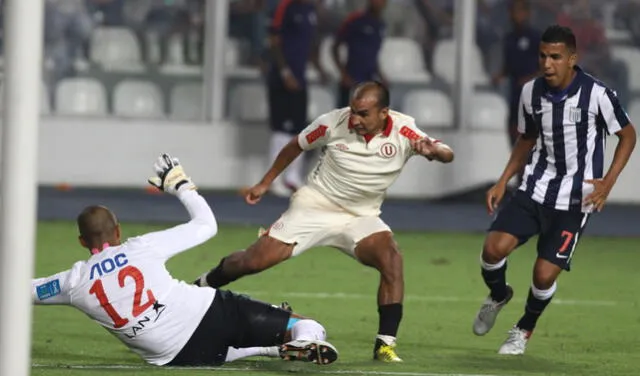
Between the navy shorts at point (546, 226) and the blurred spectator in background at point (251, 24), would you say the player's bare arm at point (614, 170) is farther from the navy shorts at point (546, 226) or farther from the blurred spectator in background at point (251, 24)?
the blurred spectator in background at point (251, 24)

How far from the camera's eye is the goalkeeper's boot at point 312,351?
9.45 metres

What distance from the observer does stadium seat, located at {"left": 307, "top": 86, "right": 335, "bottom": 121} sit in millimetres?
22766

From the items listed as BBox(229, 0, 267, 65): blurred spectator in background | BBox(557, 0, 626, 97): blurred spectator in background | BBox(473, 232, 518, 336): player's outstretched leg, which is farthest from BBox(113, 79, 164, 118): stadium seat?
BBox(473, 232, 518, 336): player's outstretched leg

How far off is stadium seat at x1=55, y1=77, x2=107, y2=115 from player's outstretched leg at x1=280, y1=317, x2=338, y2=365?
13674mm

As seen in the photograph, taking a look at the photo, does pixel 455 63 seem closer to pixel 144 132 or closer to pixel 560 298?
pixel 144 132

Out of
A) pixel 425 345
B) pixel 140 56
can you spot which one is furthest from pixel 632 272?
pixel 140 56

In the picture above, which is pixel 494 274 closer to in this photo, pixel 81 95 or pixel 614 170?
pixel 614 170

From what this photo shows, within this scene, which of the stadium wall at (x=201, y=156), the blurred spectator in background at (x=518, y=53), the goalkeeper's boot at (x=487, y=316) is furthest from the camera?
the stadium wall at (x=201, y=156)

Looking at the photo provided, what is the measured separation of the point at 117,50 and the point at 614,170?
1338 cm

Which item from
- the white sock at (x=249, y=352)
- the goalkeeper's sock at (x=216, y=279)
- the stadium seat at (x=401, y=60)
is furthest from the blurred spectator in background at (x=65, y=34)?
the white sock at (x=249, y=352)

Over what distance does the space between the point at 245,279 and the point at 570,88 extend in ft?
14.8

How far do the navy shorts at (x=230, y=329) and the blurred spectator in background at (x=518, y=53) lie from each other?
1113cm

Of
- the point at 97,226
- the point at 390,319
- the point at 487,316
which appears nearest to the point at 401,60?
the point at 487,316

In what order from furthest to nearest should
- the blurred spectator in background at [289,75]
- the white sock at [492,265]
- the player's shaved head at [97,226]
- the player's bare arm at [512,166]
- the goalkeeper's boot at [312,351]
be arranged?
the blurred spectator in background at [289,75] < the white sock at [492,265] < the player's bare arm at [512,166] < the goalkeeper's boot at [312,351] < the player's shaved head at [97,226]
